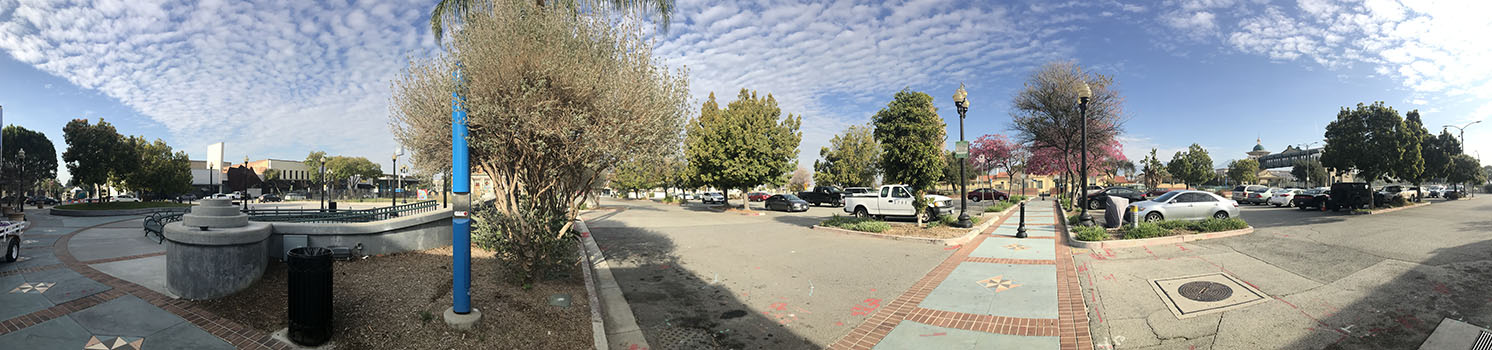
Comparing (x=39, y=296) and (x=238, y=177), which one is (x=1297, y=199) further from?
(x=238, y=177)

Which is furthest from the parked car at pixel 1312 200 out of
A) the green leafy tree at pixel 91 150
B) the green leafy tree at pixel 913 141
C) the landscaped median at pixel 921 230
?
the green leafy tree at pixel 91 150

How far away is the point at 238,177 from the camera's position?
71438 millimetres

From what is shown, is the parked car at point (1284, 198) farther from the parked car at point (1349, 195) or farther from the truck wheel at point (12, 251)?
the truck wheel at point (12, 251)

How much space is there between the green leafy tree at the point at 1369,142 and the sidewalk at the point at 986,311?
1952 cm

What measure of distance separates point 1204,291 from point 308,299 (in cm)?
967

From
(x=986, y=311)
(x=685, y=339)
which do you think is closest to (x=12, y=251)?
(x=685, y=339)

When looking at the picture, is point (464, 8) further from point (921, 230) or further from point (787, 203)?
point (787, 203)

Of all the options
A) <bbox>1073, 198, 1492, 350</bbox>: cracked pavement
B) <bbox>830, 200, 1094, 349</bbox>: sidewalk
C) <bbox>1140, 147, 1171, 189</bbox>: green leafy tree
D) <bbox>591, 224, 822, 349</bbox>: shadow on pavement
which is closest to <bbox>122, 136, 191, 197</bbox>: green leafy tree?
<bbox>591, 224, 822, 349</bbox>: shadow on pavement

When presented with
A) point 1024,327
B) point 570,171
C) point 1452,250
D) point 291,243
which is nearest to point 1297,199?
point 1452,250

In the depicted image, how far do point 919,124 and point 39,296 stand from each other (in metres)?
15.7

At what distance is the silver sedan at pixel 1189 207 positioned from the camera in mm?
14734

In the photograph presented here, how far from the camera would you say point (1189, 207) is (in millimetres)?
14766

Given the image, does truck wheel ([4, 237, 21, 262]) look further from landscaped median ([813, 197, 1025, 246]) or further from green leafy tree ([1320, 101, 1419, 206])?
green leafy tree ([1320, 101, 1419, 206])

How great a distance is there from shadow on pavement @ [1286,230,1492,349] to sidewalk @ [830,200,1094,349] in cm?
192
